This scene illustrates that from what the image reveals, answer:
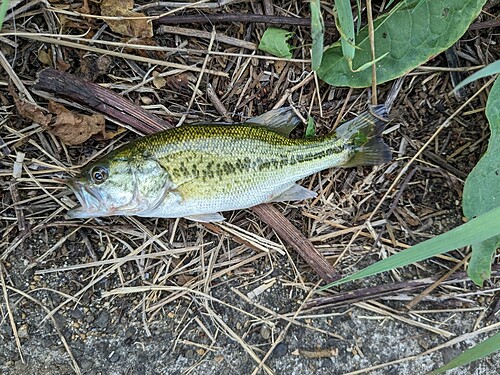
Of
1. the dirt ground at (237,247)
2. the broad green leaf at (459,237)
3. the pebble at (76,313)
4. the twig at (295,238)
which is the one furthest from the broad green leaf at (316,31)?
the pebble at (76,313)

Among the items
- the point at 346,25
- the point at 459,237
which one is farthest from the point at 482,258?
the point at 346,25

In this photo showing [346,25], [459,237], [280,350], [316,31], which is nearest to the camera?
[459,237]

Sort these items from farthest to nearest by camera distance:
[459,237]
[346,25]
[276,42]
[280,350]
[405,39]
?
1. [280,350]
2. [276,42]
3. [405,39]
4. [346,25]
5. [459,237]

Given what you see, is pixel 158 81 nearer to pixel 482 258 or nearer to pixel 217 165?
pixel 217 165

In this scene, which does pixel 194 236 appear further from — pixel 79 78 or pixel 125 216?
pixel 79 78

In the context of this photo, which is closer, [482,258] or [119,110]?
[482,258]

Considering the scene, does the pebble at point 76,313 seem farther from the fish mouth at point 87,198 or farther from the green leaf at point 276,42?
the green leaf at point 276,42
